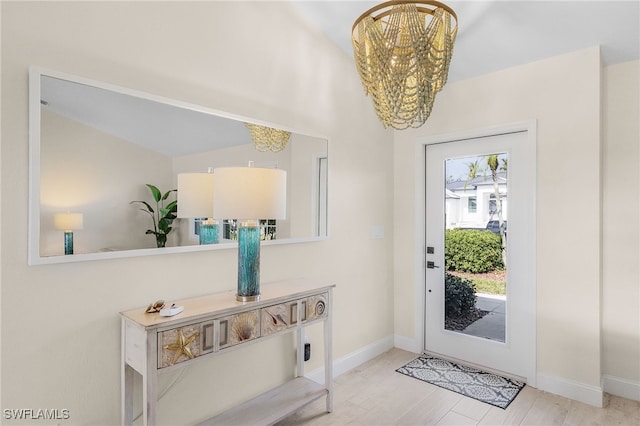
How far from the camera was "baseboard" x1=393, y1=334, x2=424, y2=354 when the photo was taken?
339 centimetres

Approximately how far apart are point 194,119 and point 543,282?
2.80m

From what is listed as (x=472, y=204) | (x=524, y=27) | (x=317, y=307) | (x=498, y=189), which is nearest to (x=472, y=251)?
(x=472, y=204)

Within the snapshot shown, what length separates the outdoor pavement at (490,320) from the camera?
2.97m

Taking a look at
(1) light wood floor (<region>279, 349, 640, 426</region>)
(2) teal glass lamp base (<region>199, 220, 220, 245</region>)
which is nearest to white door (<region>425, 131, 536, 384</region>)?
(1) light wood floor (<region>279, 349, 640, 426</region>)

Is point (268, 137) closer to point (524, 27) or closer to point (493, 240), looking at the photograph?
point (524, 27)

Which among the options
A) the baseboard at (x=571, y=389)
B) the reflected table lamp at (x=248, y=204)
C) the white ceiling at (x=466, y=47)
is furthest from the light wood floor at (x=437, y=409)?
the white ceiling at (x=466, y=47)

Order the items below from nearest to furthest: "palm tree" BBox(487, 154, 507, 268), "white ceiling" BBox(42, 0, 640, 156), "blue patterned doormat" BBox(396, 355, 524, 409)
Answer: "white ceiling" BBox(42, 0, 640, 156) < "blue patterned doormat" BBox(396, 355, 524, 409) < "palm tree" BBox(487, 154, 507, 268)

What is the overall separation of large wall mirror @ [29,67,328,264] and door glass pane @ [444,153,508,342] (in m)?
1.95

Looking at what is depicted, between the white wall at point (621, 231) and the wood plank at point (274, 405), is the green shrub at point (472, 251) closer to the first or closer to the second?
the white wall at point (621, 231)

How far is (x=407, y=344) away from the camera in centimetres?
346

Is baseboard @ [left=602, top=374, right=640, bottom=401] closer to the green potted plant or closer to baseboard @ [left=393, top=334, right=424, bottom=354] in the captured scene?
baseboard @ [left=393, top=334, right=424, bottom=354]

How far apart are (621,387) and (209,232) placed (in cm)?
319

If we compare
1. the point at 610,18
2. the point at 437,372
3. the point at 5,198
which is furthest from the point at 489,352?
the point at 5,198

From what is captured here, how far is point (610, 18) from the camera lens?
2240 mm
